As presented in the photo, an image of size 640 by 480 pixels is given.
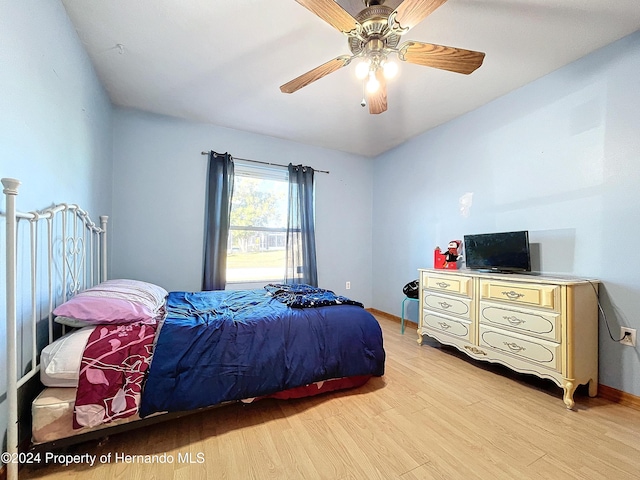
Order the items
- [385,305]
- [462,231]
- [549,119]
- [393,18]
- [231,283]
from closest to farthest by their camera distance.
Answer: [393,18] → [549,119] → [462,231] → [231,283] → [385,305]

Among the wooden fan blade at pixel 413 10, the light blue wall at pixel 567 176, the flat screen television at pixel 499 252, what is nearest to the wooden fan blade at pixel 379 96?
the wooden fan blade at pixel 413 10

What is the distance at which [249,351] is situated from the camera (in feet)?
5.15

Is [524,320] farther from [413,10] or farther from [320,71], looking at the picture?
[320,71]

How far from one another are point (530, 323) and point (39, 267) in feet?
10.3

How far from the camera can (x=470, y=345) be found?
228 cm

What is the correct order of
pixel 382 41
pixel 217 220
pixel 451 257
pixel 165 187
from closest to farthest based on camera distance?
pixel 382 41
pixel 451 257
pixel 165 187
pixel 217 220

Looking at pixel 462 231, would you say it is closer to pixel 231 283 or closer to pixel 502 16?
pixel 502 16

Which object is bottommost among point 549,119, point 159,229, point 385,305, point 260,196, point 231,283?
point 385,305

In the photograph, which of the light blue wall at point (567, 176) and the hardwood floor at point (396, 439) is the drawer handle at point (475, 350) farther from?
the light blue wall at point (567, 176)

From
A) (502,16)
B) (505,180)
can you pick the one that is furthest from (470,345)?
(502,16)

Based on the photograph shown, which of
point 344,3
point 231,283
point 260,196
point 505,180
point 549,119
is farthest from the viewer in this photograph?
point 260,196

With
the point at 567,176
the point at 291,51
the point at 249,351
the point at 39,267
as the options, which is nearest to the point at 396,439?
the point at 249,351

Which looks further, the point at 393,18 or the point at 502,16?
the point at 502,16

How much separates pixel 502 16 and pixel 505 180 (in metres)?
1.38
